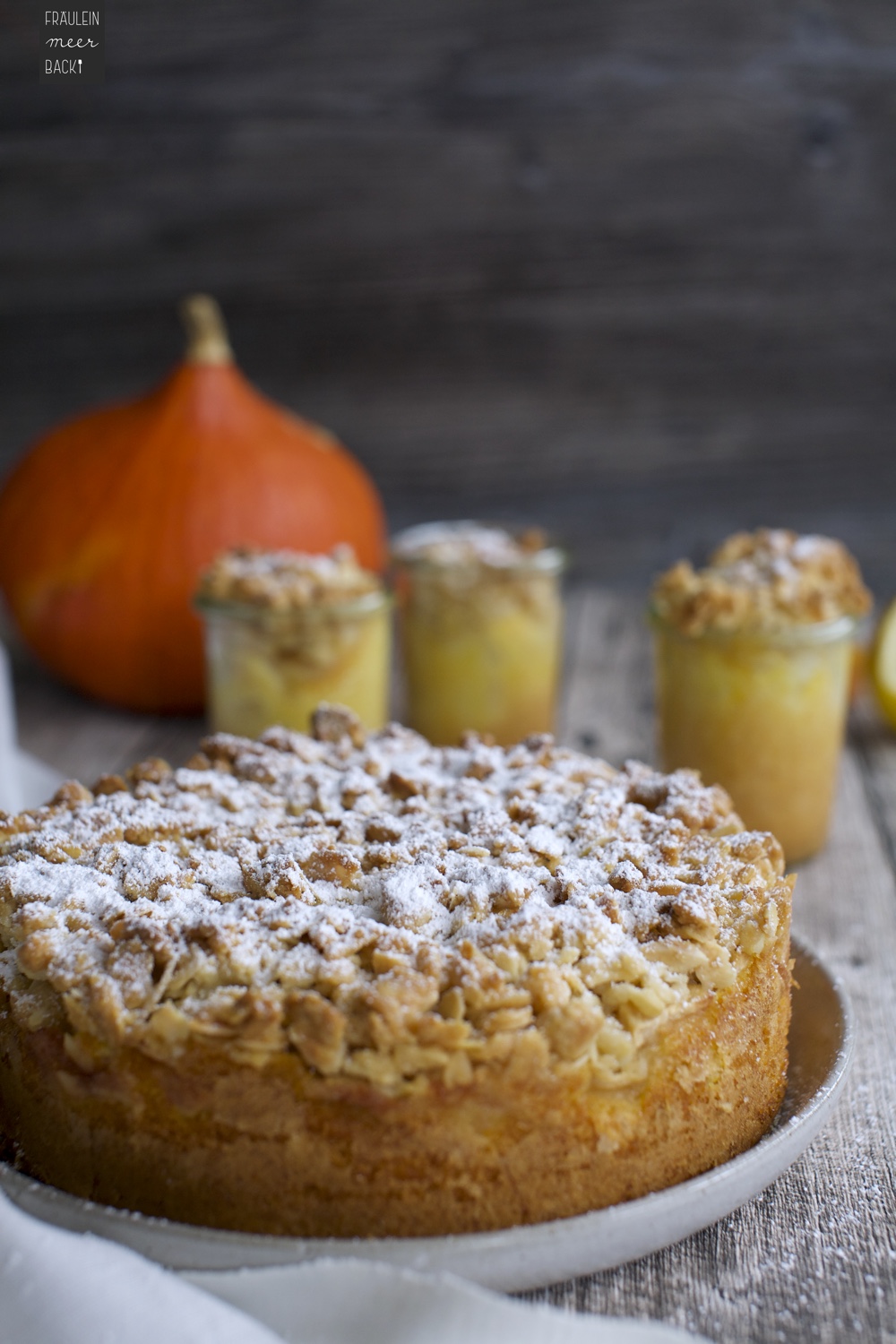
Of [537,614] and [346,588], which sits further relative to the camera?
[537,614]

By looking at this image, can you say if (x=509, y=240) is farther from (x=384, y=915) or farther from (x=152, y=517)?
(x=384, y=915)

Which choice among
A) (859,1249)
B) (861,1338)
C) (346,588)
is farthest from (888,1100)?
(346,588)

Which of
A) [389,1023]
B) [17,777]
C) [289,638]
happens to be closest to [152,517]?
[289,638]

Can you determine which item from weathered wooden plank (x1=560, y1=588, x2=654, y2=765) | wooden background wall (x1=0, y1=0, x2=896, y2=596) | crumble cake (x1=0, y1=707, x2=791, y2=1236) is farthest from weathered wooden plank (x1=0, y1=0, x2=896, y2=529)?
crumble cake (x1=0, y1=707, x2=791, y2=1236)

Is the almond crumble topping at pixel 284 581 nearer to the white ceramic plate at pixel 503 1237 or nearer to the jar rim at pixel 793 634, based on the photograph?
the jar rim at pixel 793 634

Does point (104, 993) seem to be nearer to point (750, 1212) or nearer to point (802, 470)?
point (750, 1212)

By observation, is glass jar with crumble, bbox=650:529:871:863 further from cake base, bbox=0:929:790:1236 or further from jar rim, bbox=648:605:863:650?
cake base, bbox=0:929:790:1236
